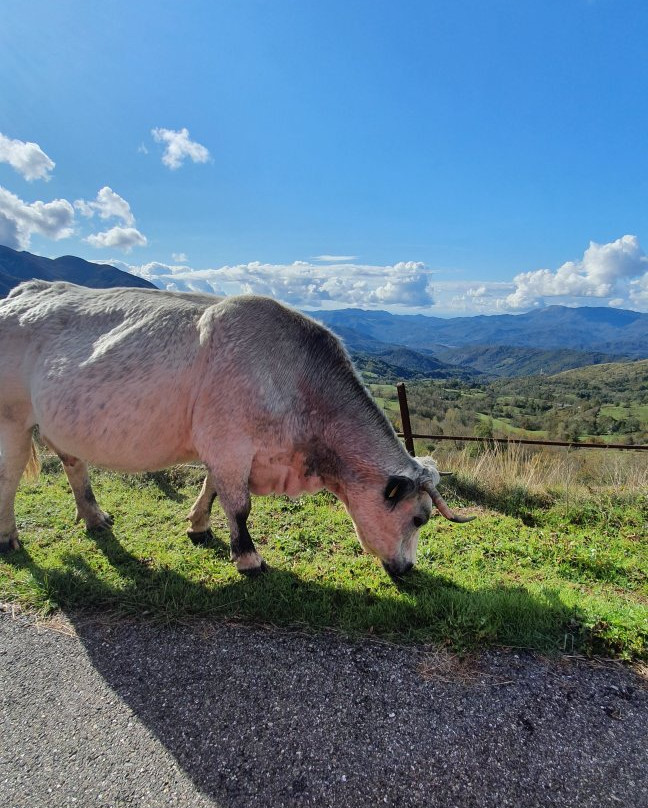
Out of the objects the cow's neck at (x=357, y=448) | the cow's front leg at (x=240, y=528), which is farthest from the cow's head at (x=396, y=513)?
the cow's front leg at (x=240, y=528)

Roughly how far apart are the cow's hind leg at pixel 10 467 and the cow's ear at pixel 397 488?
4518mm

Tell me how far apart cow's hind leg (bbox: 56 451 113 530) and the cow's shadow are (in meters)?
1.76

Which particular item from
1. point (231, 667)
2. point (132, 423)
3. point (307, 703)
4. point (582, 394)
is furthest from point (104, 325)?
point (582, 394)

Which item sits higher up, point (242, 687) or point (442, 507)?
point (442, 507)

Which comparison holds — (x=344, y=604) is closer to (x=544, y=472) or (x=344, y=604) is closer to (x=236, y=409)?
(x=236, y=409)

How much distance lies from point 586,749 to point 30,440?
6355 mm

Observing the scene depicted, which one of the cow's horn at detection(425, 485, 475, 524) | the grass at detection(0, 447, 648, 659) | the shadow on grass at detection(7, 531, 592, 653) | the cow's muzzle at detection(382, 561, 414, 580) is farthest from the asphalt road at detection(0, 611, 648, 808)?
the cow's horn at detection(425, 485, 475, 524)

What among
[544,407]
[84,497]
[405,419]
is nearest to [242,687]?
[84,497]

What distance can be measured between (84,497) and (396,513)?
4.65 metres

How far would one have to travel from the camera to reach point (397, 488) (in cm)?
444

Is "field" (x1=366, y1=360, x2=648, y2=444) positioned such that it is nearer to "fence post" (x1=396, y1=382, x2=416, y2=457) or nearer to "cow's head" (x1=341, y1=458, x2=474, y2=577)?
"fence post" (x1=396, y1=382, x2=416, y2=457)

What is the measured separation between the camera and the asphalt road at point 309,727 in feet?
8.00

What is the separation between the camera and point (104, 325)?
16.2ft

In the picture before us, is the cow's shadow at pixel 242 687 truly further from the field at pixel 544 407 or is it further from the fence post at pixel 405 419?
the fence post at pixel 405 419
